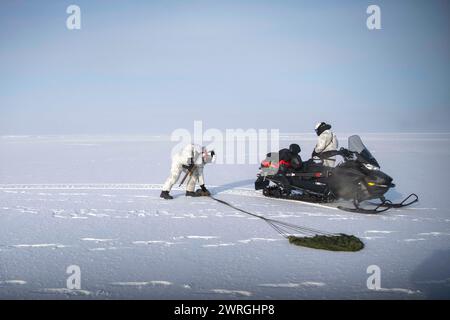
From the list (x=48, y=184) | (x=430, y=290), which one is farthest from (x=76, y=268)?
(x=48, y=184)

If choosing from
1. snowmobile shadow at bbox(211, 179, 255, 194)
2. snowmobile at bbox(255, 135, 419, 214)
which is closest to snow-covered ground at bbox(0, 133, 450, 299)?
Result: snowmobile at bbox(255, 135, 419, 214)

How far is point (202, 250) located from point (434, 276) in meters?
Result: 2.66

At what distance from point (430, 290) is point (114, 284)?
317 cm

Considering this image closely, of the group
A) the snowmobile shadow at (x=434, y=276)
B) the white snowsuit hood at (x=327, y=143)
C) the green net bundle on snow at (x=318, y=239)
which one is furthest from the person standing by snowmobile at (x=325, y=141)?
the snowmobile shadow at (x=434, y=276)

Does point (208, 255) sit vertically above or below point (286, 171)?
below

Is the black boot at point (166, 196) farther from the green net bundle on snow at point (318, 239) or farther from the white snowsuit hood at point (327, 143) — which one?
the white snowsuit hood at point (327, 143)

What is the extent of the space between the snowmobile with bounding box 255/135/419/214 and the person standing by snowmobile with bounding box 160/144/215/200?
139cm

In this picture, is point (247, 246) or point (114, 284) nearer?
point (114, 284)

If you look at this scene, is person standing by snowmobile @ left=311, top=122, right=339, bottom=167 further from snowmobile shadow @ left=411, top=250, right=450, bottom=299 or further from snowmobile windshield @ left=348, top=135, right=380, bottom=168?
snowmobile shadow @ left=411, top=250, right=450, bottom=299

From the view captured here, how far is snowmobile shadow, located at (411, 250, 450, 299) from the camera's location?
335 cm

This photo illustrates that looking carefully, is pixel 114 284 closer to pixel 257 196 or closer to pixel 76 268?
pixel 76 268

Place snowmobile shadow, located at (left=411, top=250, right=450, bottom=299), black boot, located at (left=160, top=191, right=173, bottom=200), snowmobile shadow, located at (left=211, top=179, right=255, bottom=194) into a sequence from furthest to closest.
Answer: snowmobile shadow, located at (left=211, top=179, right=255, bottom=194) → black boot, located at (left=160, top=191, right=173, bottom=200) → snowmobile shadow, located at (left=411, top=250, right=450, bottom=299)
